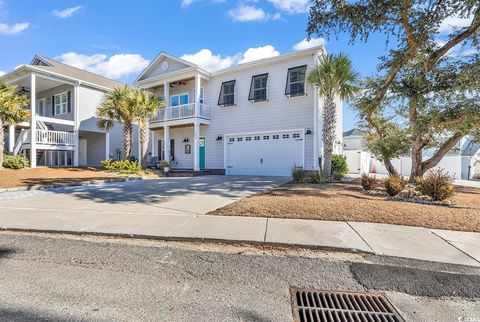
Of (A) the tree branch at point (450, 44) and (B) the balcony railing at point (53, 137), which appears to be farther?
(B) the balcony railing at point (53, 137)

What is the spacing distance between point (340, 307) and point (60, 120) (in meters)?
21.3

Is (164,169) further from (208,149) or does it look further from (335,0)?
(335,0)

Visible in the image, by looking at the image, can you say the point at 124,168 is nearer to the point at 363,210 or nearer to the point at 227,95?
the point at 227,95

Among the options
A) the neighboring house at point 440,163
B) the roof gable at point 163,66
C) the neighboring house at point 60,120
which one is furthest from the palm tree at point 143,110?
the neighboring house at point 440,163

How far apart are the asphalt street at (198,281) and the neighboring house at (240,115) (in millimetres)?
12039

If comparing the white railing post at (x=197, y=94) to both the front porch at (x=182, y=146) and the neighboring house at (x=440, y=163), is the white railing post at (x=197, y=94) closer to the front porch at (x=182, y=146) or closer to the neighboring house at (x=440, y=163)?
the front porch at (x=182, y=146)

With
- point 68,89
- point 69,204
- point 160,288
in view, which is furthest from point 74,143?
point 160,288

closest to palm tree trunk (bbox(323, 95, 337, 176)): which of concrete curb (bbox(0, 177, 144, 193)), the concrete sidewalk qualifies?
the concrete sidewalk

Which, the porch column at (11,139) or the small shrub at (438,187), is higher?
the porch column at (11,139)

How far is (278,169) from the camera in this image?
16.5 meters

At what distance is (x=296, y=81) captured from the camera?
51.5ft

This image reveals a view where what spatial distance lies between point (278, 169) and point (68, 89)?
17192mm

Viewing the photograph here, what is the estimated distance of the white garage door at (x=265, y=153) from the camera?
1596 cm

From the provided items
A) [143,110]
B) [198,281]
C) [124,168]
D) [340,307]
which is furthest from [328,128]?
[124,168]
